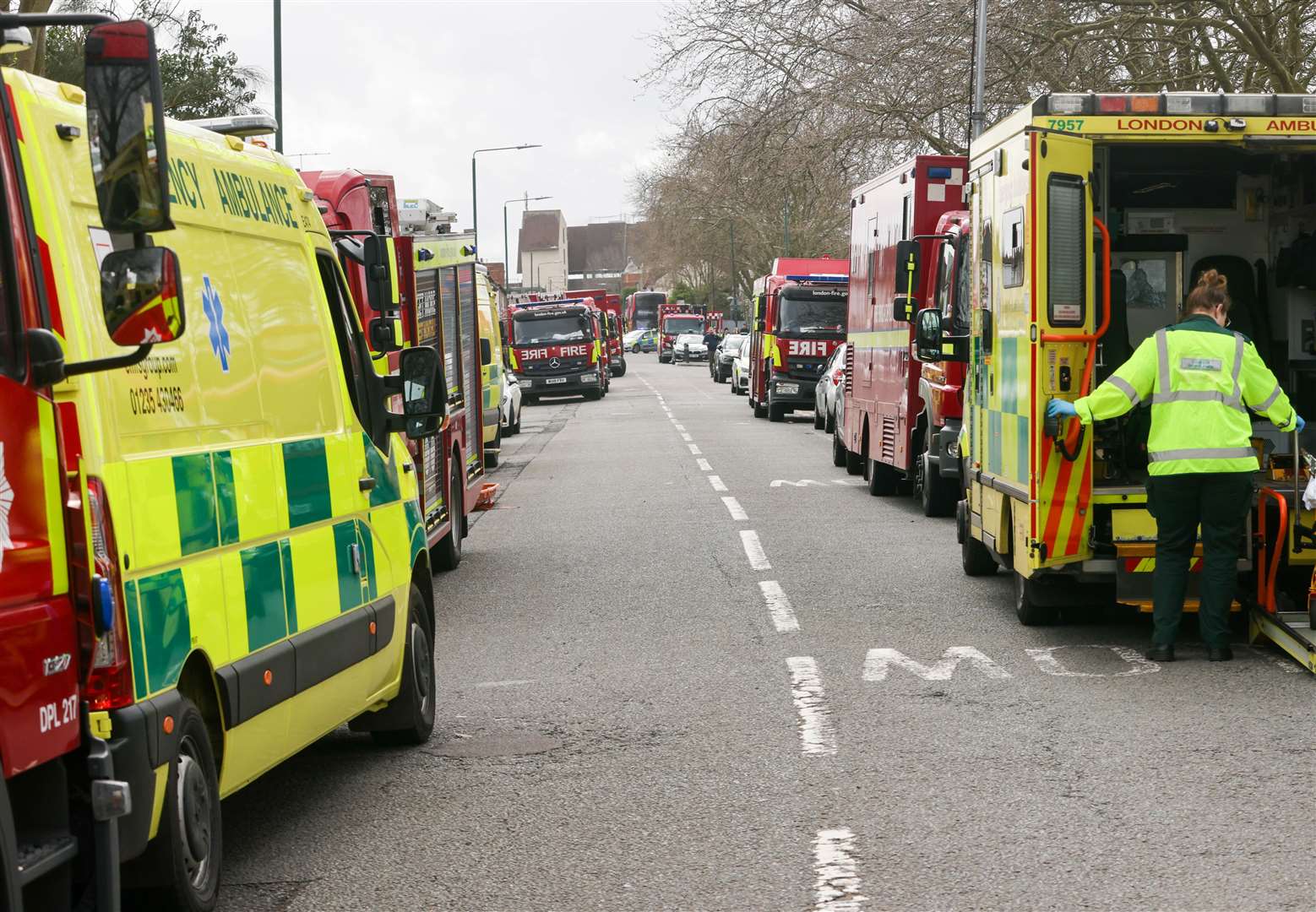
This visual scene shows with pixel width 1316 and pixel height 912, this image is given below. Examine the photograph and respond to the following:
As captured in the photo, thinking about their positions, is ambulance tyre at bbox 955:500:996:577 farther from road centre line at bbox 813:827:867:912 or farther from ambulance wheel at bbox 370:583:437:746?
road centre line at bbox 813:827:867:912

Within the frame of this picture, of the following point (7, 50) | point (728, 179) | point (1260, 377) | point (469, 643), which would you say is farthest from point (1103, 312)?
point (728, 179)

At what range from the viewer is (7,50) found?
437 centimetres

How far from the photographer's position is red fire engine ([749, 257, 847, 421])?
3459cm

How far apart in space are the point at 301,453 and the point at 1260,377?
17.0 ft

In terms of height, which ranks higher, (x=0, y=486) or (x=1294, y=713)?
(x=0, y=486)

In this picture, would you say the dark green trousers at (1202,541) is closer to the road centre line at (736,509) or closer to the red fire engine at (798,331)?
the road centre line at (736,509)

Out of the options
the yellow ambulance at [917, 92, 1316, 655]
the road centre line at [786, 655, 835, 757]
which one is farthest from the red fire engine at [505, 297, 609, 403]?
the road centre line at [786, 655, 835, 757]

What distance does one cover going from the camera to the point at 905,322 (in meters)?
16.6

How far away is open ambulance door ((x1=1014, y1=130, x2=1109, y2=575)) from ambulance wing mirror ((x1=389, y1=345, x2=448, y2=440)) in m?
3.61

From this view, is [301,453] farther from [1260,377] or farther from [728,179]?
[728,179]

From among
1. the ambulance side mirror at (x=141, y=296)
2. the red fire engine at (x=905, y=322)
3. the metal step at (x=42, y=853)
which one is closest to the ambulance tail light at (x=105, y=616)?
the metal step at (x=42, y=853)

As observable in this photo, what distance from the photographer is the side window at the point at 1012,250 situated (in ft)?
32.2

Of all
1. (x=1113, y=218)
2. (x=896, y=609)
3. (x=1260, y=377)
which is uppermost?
(x=1113, y=218)

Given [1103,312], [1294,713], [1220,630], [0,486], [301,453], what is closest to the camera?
[0,486]
